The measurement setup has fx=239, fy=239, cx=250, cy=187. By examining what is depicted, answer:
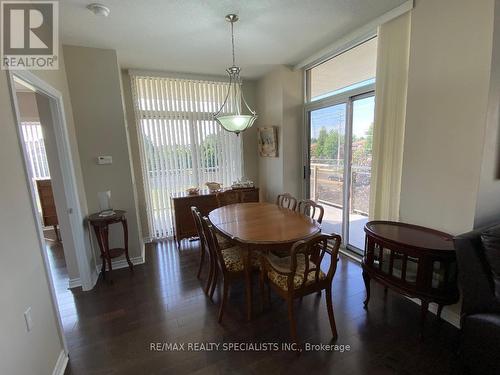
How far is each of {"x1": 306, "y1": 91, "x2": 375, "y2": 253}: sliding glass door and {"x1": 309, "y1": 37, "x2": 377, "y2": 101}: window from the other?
0.15m

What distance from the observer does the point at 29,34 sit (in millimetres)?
1955

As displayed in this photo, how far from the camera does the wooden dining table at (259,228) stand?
1978mm

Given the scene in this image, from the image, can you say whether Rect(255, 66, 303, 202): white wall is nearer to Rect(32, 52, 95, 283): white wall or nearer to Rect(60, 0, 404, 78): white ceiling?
Rect(60, 0, 404, 78): white ceiling

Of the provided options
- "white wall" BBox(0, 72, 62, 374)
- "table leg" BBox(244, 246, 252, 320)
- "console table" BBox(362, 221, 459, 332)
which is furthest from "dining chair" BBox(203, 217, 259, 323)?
"white wall" BBox(0, 72, 62, 374)

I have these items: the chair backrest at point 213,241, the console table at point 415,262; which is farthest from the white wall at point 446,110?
the chair backrest at point 213,241

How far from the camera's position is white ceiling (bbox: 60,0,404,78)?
2.13 metres

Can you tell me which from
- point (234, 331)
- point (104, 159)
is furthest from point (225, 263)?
point (104, 159)

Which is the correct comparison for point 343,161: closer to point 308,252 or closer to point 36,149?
point 308,252

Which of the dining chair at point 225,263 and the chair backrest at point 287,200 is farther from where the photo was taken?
the chair backrest at point 287,200

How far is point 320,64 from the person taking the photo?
3.52 metres

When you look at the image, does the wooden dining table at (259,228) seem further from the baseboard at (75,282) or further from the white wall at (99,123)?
the baseboard at (75,282)

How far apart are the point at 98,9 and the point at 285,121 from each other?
104 inches

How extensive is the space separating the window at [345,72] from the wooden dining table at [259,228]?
180cm

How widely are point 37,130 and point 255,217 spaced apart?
16.3 ft
